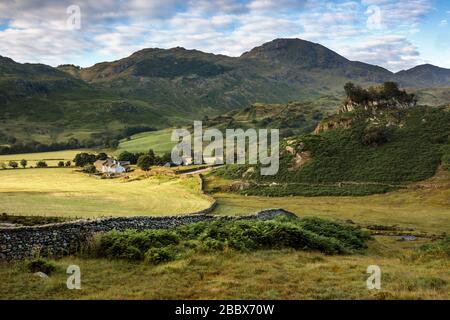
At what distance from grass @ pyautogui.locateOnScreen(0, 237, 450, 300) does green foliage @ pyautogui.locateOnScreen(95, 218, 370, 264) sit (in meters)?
0.90

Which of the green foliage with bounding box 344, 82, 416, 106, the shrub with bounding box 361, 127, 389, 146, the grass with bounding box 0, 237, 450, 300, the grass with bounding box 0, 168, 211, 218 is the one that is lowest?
the grass with bounding box 0, 168, 211, 218

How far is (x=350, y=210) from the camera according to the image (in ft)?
225

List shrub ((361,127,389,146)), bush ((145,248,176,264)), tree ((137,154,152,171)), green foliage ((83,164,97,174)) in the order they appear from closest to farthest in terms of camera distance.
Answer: bush ((145,248,176,264)), shrub ((361,127,389,146)), tree ((137,154,152,171)), green foliage ((83,164,97,174))

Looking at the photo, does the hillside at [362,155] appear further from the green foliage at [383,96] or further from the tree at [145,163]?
the tree at [145,163]

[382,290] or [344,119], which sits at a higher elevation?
[344,119]

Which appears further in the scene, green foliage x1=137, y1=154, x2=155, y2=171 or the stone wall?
green foliage x1=137, y1=154, x2=155, y2=171

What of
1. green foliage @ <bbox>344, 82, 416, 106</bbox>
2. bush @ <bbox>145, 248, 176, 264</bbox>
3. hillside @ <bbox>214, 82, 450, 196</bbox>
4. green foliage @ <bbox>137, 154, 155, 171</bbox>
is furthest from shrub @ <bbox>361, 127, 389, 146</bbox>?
bush @ <bbox>145, 248, 176, 264</bbox>

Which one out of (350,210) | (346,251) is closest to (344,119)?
(350,210)

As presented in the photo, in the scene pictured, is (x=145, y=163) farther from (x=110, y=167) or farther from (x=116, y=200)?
(x=116, y=200)

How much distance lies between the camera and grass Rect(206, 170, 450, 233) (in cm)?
6056

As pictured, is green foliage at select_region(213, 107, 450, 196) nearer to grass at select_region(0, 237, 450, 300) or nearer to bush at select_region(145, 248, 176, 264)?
grass at select_region(0, 237, 450, 300)

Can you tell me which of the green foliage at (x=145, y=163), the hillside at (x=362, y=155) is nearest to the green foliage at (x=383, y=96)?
the hillside at (x=362, y=155)
